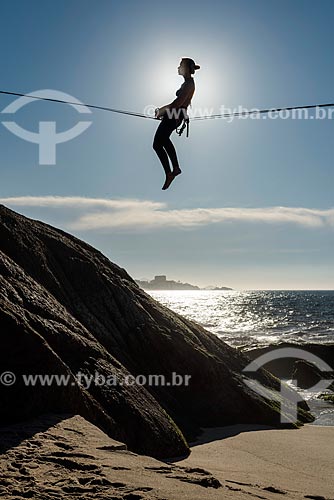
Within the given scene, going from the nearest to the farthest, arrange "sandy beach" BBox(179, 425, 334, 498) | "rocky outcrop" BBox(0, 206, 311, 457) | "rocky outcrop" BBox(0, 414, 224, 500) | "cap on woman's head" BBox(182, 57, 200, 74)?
1. "rocky outcrop" BBox(0, 414, 224, 500)
2. "sandy beach" BBox(179, 425, 334, 498)
3. "rocky outcrop" BBox(0, 206, 311, 457)
4. "cap on woman's head" BBox(182, 57, 200, 74)

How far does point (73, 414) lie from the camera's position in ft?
23.6

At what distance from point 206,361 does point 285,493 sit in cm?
713

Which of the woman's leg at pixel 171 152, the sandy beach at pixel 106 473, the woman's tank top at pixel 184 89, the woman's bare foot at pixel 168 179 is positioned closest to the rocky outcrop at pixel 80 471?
the sandy beach at pixel 106 473

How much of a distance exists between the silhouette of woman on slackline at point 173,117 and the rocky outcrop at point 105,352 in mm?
3355

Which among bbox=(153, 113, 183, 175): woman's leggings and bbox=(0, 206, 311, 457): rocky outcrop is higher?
bbox=(153, 113, 183, 175): woman's leggings

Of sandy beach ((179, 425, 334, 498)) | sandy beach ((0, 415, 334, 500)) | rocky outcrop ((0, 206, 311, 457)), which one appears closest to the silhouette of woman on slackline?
rocky outcrop ((0, 206, 311, 457))

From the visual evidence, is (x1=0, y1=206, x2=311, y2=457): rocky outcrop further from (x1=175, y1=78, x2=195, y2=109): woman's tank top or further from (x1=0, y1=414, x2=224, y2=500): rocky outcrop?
(x1=175, y1=78, x2=195, y2=109): woman's tank top

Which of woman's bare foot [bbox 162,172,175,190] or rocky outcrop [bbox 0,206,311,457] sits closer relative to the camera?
rocky outcrop [bbox 0,206,311,457]

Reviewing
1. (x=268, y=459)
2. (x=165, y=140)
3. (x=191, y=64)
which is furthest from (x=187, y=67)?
(x=268, y=459)

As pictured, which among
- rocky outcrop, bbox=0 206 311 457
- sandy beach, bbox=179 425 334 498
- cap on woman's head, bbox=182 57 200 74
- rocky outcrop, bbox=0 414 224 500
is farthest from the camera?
cap on woman's head, bbox=182 57 200 74

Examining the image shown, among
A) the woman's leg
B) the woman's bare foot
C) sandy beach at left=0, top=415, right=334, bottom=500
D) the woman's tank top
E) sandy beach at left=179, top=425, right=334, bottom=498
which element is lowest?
sandy beach at left=179, top=425, right=334, bottom=498

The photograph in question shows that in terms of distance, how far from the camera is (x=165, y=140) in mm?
8672

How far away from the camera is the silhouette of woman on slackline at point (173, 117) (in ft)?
27.6

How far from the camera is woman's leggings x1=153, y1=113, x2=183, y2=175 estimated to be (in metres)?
8.61
